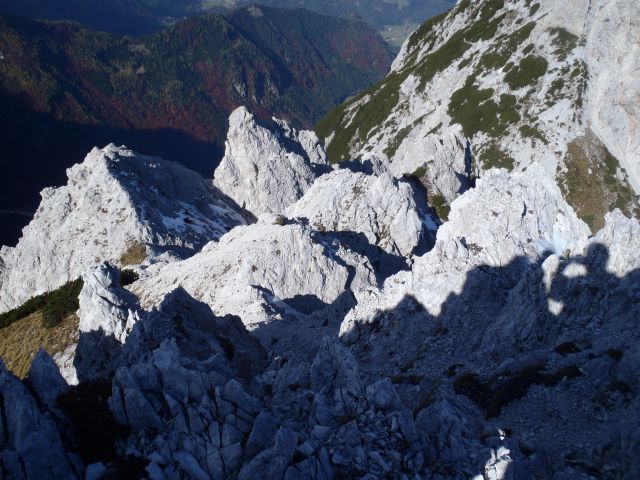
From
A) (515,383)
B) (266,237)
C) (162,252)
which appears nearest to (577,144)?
(266,237)

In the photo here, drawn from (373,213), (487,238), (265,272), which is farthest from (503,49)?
(265,272)

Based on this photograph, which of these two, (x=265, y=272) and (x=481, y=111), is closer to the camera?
(x=265, y=272)

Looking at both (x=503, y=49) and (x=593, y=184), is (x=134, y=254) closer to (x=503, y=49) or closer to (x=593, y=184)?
(x=593, y=184)

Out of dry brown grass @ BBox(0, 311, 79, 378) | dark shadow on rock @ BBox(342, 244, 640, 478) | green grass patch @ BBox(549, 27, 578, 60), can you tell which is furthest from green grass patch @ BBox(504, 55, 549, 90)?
dry brown grass @ BBox(0, 311, 79, 378)

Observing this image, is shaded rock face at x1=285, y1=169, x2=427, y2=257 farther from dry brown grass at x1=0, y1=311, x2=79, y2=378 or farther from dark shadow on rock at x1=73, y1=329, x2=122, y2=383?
dark shadow on rock at x1=73, y1=329, x2=122, y2=383

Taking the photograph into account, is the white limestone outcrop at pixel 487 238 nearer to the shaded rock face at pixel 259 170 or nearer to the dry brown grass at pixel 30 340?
the dry brown grass at pixel 30 340

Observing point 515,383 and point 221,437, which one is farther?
point 515,383

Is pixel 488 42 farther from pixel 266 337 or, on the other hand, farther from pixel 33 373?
pixel 33 373

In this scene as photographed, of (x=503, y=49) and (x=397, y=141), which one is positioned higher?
(x=503, y=49)
